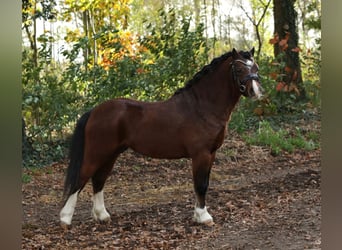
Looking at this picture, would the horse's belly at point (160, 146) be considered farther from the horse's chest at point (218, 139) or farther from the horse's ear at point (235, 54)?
the horse's ear at point (235, 54)

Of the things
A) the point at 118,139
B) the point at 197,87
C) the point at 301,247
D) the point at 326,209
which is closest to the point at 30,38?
the point at 118,139

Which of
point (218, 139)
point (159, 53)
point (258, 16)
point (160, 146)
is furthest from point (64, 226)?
point (258, 16)

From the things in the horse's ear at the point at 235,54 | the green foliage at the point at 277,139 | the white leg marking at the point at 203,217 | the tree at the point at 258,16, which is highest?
the tree at the point at 258,16

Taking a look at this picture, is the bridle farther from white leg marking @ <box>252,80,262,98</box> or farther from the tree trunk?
the tree trunk

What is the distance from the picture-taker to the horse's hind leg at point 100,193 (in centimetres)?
191

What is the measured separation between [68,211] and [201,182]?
590 mm

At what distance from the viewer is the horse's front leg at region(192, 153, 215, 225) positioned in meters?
1.93

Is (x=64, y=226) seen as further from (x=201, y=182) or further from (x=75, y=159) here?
(x=201, y=182)

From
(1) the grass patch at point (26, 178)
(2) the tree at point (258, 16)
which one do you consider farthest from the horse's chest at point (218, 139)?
(1) the grass patch at point (26, 178)

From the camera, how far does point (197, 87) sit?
1.98m

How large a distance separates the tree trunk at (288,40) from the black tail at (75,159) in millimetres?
923

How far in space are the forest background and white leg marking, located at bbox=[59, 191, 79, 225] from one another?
0.19 m

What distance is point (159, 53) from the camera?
6.52 ft
